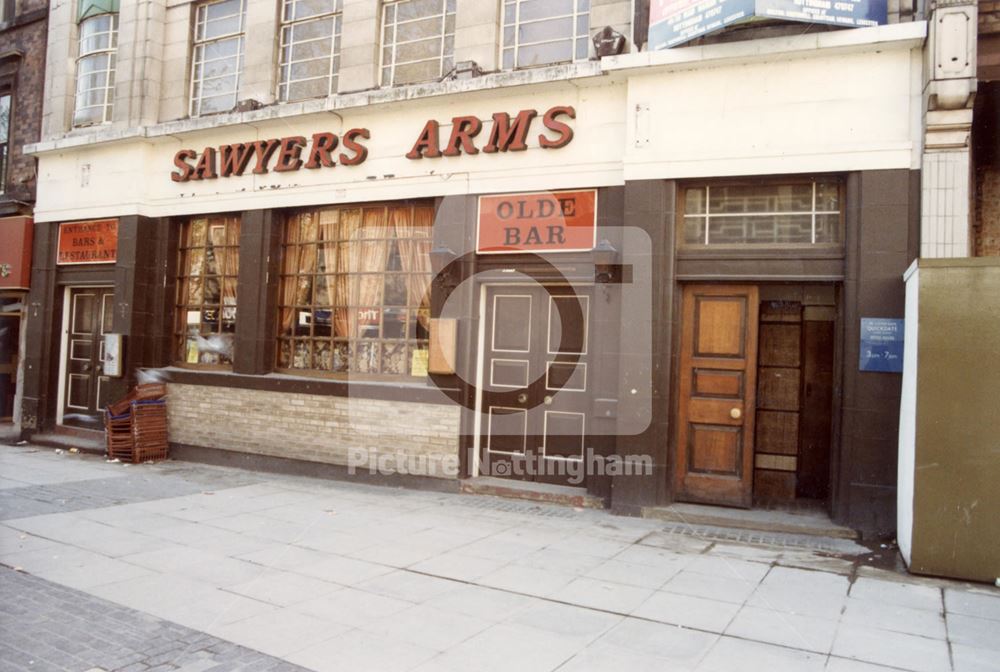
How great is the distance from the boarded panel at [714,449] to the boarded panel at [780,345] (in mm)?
1048

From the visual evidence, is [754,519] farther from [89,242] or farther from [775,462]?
[89,242]

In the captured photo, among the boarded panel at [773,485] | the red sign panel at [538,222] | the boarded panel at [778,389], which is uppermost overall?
the red sign panel at [538,222]

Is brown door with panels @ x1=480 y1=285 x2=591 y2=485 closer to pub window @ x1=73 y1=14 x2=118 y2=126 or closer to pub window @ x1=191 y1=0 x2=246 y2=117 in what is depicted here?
pub window @ x1=191 y1=0 x2=246 y2=117

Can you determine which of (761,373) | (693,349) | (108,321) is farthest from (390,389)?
(108,321)

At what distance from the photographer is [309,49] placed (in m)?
11.3

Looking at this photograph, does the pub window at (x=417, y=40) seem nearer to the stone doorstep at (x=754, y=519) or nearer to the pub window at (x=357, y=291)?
the pub window at (x=357, y=291)

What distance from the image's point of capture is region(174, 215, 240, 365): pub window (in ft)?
38.1

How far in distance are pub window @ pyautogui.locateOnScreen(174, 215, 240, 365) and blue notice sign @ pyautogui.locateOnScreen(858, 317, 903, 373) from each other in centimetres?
881

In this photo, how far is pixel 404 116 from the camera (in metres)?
9.93

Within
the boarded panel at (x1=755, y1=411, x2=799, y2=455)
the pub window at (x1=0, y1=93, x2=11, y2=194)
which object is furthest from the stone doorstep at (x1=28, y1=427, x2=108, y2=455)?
the boarded panel at (x1=755, y1=411, x2=799, y2=455)

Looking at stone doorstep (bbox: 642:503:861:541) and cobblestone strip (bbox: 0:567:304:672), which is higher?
stone doorstep (bbox: 642:503:861:541)

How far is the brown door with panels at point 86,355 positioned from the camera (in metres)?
12.7

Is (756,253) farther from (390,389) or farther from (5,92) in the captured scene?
(5,92)

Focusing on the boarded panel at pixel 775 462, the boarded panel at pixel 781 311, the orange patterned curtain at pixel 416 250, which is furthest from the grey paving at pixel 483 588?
the orange patterned curtain at pixel 416 250
